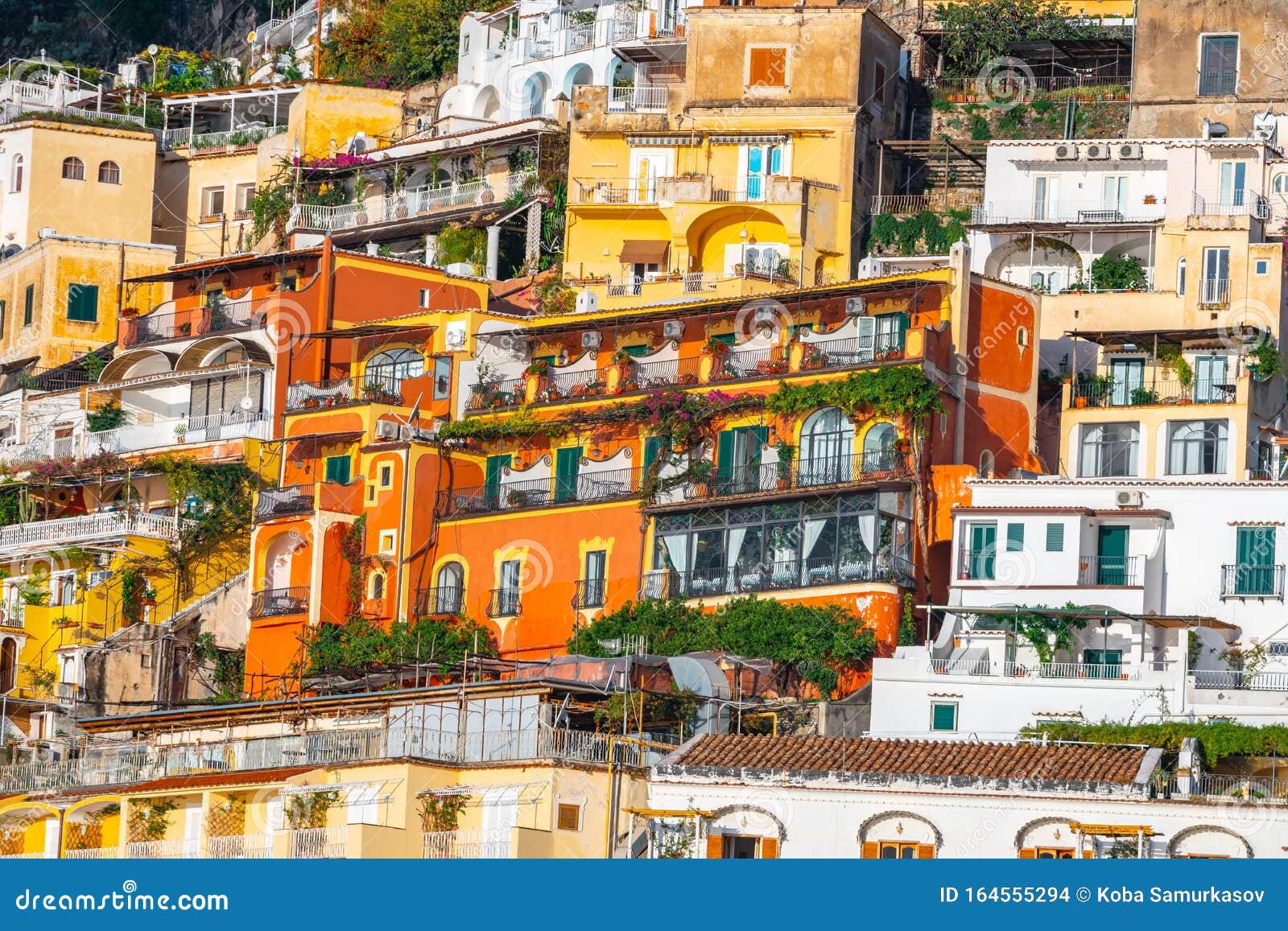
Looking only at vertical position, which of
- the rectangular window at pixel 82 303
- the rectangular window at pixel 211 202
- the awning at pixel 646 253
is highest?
the rectangular window at pixel 211 202

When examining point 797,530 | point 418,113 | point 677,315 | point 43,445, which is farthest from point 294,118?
point 797,530

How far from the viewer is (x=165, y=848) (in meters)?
57.1

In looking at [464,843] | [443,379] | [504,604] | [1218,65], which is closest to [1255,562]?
[504,604]

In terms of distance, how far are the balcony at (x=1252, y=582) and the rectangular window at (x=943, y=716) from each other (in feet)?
20.3

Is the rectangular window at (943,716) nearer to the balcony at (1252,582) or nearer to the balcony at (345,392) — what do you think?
the balcony at (1252,582)

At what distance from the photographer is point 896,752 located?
176 ft

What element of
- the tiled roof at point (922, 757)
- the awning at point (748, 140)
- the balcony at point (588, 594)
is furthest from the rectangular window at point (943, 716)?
the awning at point (748, 140)

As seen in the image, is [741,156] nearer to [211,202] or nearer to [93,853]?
[211,202]

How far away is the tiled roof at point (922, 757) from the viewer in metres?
51.8

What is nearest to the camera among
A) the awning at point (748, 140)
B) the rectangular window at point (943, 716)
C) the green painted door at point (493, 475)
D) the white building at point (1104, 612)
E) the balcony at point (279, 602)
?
the white building at point (1104, 612)

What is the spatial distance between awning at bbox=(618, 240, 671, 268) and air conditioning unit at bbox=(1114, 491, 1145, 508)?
20931 millimetres

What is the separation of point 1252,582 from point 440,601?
1826 cm

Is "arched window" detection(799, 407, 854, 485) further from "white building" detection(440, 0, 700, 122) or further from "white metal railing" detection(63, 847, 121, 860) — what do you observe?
"white building" detection(440, 0, 700, 122)

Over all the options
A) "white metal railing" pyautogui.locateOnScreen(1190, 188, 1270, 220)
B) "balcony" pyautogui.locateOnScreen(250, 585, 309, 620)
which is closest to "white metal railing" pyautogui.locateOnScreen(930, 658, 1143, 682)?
"balcony" pyautogui.locateOnScreen(250, 585, 309, 620)
